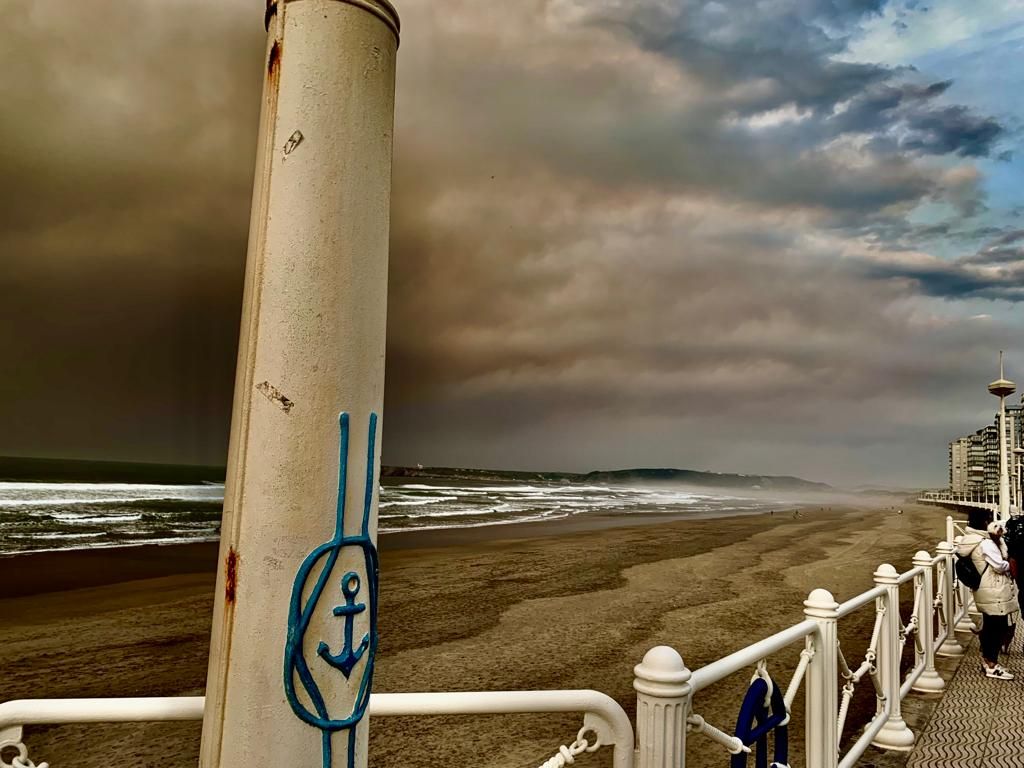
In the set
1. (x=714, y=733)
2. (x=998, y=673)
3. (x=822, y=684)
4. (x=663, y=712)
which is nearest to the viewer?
(x=663, y=712)

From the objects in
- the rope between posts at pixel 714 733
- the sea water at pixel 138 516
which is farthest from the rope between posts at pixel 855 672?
the sea water at pixel 138 516

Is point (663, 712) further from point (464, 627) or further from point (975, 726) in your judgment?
point (464, 627)

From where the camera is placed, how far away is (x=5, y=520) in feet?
90.8

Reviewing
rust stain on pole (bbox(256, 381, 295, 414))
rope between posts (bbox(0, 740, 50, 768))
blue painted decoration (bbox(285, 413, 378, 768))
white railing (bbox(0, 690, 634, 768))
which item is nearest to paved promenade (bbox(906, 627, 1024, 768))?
white railing (bbox(0, 690, 634, 768))

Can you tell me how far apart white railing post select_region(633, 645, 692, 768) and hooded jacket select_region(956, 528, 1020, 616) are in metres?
6.75

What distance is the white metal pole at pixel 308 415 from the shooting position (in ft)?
4.45

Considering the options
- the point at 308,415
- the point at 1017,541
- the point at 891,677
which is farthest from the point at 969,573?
the point at 308,415

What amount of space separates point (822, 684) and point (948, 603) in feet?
17.8

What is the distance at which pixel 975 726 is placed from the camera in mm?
5770

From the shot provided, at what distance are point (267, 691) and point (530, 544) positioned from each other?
77.7 ft

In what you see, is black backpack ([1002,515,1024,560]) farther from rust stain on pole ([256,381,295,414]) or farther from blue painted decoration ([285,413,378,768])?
rust stain on pole ([256,381,295,414])

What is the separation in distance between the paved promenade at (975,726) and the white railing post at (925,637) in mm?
150

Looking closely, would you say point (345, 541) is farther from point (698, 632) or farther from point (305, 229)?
point (698, 632)

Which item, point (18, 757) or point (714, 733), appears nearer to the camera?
point (18, 757)
